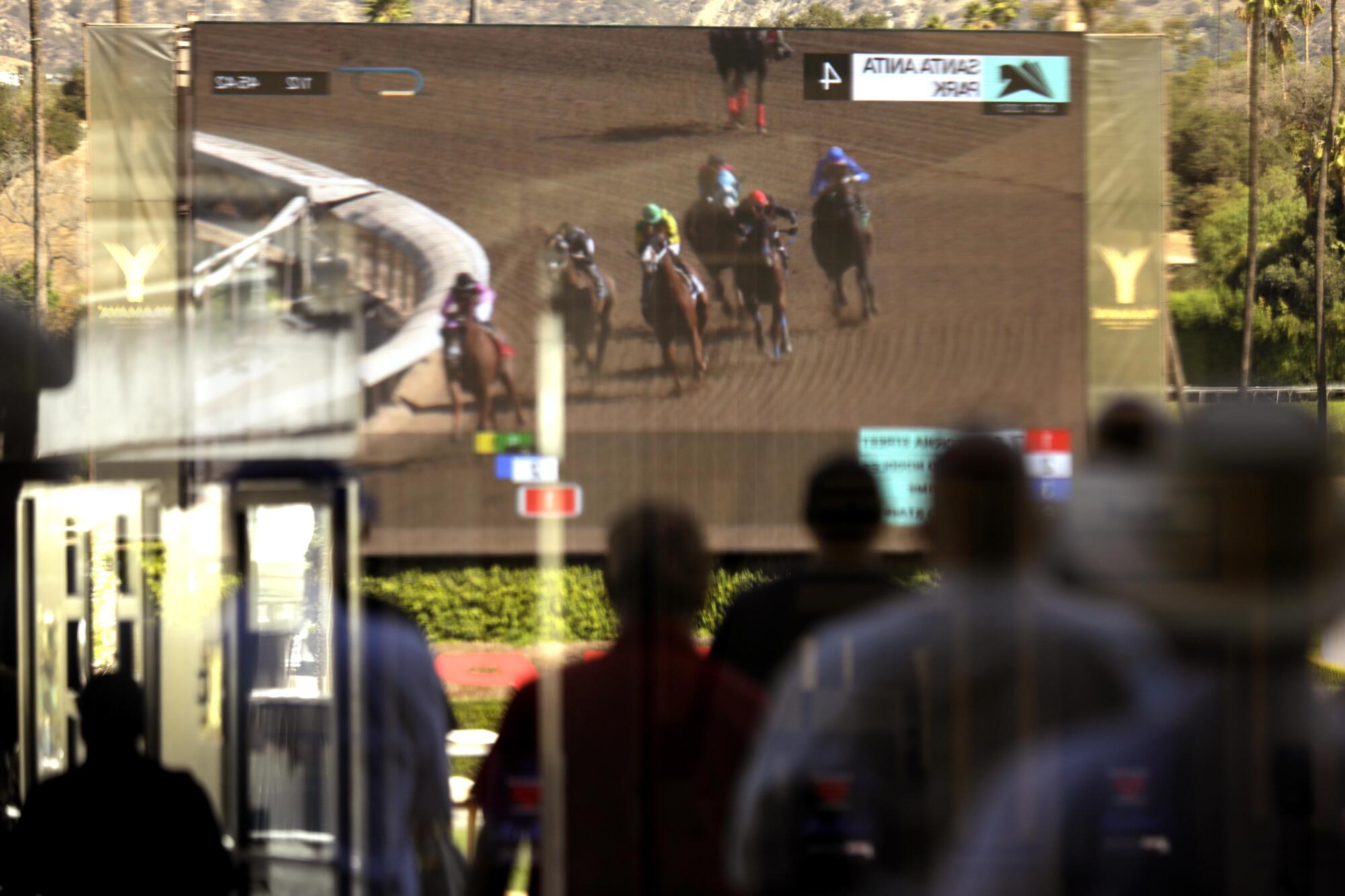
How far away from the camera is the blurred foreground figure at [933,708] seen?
5.02ft

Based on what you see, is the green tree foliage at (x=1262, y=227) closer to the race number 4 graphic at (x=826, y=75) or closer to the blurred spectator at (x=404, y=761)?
the race number 4 graphic at (x=826, y=75)

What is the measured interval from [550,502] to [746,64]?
2.13 feet

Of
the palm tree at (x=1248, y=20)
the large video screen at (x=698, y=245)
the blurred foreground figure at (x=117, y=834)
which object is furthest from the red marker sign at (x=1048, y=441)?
the blurred foreground figure at (x=117, y=834)

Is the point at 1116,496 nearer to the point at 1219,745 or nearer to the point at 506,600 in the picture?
the point at 1219,745

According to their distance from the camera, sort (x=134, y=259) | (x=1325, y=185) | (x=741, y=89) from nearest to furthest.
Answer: (x=1325, y=185), (x=134, y=259), (x=741, y=89)

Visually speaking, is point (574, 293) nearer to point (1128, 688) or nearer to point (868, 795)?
point (868, 795)

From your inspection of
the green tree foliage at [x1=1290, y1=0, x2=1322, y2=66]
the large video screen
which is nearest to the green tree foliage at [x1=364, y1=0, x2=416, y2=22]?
the large video screen

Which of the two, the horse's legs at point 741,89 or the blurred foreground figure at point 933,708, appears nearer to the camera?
the blurred foreground figure at point 933,708

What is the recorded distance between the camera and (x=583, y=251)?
169cm

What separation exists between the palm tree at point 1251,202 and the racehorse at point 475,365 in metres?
0.87

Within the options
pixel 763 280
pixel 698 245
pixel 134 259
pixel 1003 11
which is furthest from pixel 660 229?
pixel 134 259

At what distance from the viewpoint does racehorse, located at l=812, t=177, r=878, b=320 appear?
5.44 feet

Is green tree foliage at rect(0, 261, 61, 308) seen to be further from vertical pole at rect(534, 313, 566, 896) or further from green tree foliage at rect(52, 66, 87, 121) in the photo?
vertical pole at rect(534, 313, 566, 896)

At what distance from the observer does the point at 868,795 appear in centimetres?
154
